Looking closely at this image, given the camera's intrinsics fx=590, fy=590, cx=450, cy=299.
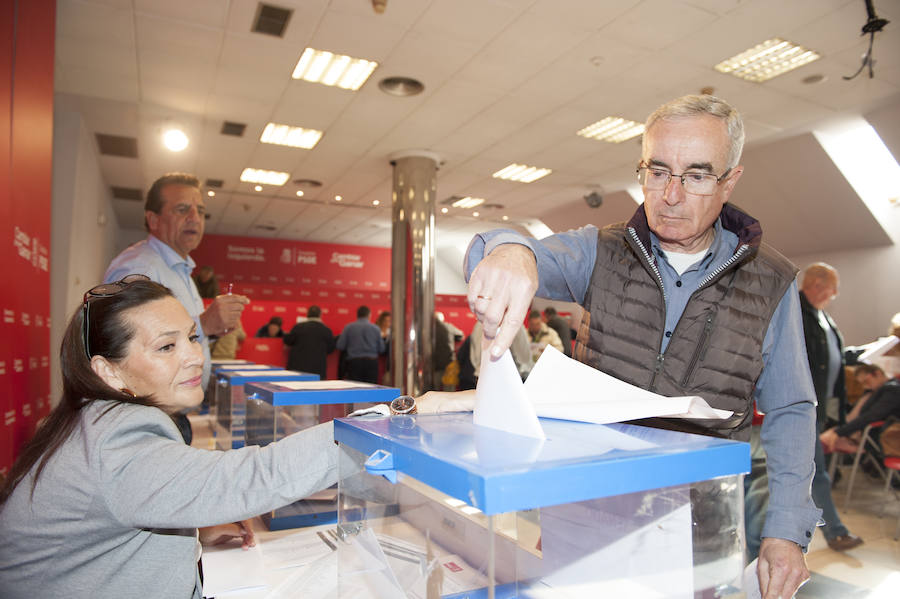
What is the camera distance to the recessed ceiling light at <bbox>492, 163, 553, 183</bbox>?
8.70 m

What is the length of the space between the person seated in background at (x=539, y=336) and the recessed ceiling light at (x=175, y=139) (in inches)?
194

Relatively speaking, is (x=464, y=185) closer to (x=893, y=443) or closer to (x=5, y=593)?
(x=893, y=443)

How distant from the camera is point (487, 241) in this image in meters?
0.98

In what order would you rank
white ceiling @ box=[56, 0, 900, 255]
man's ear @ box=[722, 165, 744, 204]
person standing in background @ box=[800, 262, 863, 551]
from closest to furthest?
1. man's ear @ box=[722, 165, 744, 204]
2. person standing in background @ box=[800, 262, 863, 551]
3. white ceiling @ box=[56, 0, 900, 255]

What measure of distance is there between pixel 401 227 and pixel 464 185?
2166 mm

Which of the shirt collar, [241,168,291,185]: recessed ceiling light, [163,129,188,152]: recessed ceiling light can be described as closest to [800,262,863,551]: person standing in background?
the shirt collar

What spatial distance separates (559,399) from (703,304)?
472 millimetres

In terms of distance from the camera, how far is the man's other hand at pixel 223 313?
7.40 ft

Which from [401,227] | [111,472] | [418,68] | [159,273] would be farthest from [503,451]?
[401,227]

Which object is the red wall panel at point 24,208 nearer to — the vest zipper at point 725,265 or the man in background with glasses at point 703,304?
the man in background with glasses at point 703,304

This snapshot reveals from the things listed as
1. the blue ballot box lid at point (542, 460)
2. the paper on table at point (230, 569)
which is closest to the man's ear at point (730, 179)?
the blue ballot box lid at point (542, 460)

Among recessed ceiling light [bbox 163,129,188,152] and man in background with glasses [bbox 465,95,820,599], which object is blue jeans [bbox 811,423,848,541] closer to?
man in background with glasses [bbox 465,95,820,599]

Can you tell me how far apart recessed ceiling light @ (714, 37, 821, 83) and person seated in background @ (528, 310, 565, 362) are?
3.28 meters

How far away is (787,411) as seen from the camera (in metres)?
1.20
